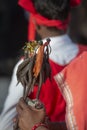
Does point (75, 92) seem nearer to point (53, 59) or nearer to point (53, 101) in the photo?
point (53, 101)

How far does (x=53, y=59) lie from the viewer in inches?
167

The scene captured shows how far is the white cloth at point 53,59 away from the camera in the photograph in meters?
3.95

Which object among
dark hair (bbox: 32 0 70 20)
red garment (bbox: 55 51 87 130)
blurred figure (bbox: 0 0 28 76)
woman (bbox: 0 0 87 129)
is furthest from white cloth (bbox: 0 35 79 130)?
blurred figure (bbox: 0 0 28 76)

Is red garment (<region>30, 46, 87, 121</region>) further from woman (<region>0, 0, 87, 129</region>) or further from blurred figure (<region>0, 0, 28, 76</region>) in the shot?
blurred figure (<region>0, 0, 28, 76</region>)

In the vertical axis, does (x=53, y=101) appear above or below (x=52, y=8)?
below

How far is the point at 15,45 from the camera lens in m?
8.31

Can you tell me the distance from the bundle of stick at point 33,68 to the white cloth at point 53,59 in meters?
0.73

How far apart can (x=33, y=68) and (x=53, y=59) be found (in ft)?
3.72

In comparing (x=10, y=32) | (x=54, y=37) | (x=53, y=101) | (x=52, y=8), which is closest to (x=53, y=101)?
(x=53, y=101)

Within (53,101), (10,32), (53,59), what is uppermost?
(53,59)

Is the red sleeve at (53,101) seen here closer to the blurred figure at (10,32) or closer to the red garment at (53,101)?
the red garment at (53,101)

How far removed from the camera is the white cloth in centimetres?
395

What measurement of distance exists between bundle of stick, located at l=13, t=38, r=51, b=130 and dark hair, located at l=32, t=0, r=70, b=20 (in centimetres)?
131

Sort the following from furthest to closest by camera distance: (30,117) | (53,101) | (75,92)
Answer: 1. (53,101)
2. (75,92)
3. (30,117)
